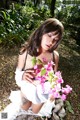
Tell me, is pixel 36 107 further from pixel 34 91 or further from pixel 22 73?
pixel 22 73

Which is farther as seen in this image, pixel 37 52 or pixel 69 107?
pixel 69 107

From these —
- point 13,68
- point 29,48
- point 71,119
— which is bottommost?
point 71,119

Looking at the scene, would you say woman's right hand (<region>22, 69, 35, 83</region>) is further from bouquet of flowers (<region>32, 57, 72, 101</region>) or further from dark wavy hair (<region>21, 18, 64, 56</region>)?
dark wavy hair (<region>21, 18, 64, 56</region>)

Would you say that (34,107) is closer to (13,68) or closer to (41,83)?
(41,83)

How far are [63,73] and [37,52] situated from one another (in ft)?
11.1

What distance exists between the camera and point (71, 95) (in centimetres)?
593

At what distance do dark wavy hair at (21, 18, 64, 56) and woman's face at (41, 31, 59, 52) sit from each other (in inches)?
1.6

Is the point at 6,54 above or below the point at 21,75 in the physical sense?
below

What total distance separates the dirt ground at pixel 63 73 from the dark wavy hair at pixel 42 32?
1715mm

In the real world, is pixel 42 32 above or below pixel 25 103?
above

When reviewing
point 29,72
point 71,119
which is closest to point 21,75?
point 29,72

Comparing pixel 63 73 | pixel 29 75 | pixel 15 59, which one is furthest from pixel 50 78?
pixel 15 59

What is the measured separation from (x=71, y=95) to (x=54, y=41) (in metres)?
2.75

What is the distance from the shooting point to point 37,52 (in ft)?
11.9
